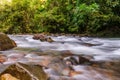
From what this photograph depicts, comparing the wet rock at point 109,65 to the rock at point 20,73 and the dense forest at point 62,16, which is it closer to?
the rock at point 20,73

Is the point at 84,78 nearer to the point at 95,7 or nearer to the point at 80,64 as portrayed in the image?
the point at 80,64

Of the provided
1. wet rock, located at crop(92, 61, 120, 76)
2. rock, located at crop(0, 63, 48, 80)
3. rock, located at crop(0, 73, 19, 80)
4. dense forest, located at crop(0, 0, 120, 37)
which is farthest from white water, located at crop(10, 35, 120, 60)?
dense forest, located at crop(0, 0, 120, 37)

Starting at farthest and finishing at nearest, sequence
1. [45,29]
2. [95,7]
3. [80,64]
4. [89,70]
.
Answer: [45,29] < [95,7] < [80,64] < [89,70]

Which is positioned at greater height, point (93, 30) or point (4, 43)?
point (4, 43)

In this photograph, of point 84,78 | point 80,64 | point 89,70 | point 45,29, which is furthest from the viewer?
point 45,29

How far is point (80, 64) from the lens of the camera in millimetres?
5277

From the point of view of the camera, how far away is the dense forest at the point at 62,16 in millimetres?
15172

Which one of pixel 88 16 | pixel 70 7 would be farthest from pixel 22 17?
pixel 88 16

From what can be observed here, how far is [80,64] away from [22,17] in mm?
13361

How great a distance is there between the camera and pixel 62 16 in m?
16.4

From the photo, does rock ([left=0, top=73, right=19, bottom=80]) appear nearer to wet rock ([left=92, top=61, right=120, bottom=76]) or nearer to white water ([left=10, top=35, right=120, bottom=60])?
wet rock ([left=92, top=61, right=120, bottom=76])

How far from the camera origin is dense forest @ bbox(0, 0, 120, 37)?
15172mm

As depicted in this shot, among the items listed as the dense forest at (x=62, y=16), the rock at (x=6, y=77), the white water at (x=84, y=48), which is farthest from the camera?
the dense forest at (x=62, y=16)

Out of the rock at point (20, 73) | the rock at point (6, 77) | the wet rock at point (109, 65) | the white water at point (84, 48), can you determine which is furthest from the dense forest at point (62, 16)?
the rock at point (6, 77)
